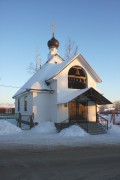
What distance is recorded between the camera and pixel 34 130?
22.5 m

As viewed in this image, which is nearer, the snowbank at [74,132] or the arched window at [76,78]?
the snowbank at [74,132]

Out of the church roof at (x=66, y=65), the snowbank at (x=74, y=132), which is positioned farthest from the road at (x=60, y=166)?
the church roof at (x=66, y=65)

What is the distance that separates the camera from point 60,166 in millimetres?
8891

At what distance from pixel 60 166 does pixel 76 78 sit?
1708cm

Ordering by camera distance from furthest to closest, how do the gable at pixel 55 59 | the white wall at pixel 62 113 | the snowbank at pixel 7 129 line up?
the gable at pixel 55 59 < the white wall at pixel 62 113 < the snowbank at pixel 7 129

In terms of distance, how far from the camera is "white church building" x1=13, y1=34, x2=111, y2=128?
23.9 m

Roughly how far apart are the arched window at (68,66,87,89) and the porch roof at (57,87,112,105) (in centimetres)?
90

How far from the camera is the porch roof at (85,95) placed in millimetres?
22544

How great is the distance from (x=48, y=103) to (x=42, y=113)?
1133 millimetres

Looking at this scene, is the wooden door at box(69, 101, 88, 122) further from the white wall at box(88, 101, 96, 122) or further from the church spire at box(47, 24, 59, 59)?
→ the church spire at box(47, 24, 59, 59)

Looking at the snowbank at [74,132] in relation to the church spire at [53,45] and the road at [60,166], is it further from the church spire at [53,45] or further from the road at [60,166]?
the church spire at [53,45]

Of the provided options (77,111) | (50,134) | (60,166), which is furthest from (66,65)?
(60,166)

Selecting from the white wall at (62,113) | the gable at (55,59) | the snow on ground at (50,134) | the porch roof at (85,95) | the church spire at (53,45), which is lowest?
the snow on ground at (50,134)

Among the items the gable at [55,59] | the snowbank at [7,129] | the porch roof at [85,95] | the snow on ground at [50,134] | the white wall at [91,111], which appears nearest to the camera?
the snow on ground at [50,134]
